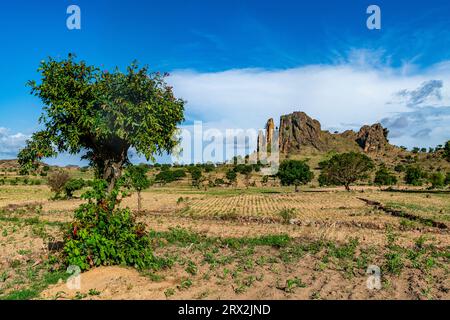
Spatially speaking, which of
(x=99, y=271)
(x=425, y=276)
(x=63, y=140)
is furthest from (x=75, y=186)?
(x=425, y=276)

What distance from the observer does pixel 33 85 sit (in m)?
12.8

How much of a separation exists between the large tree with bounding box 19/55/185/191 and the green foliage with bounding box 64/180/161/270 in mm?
2051

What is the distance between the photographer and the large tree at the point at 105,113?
11992mm

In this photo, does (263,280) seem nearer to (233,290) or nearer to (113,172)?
(233,290)

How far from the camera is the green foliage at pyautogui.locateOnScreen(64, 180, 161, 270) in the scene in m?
10.5

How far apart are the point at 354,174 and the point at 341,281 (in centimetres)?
6682

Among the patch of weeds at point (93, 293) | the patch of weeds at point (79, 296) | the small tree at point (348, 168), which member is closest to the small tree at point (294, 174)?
the small tree at point (348, 168)

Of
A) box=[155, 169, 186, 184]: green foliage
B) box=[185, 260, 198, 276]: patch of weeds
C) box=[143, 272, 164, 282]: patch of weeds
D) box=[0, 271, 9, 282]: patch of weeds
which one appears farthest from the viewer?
box=[155, 169, 186, 184]: green foliage

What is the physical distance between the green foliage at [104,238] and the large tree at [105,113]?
6.73 ft

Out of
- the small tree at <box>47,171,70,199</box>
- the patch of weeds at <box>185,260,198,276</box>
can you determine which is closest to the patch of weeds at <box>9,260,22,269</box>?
the patch of weeds at <box>185,260,198,276</box>

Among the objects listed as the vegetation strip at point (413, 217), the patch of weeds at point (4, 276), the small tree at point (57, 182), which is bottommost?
the vegetation strip at point (413, 217)

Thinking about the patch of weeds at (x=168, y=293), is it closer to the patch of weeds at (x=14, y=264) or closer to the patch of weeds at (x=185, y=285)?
the patch of weeds at (x=185, y=285)

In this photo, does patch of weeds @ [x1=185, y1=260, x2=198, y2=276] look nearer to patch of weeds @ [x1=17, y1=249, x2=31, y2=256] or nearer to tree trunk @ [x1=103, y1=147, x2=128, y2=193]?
tree trunk @ [x1=103, y1=147, x2=128, y2=193]

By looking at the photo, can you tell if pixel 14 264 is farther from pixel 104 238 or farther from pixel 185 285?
pixel 185 285
